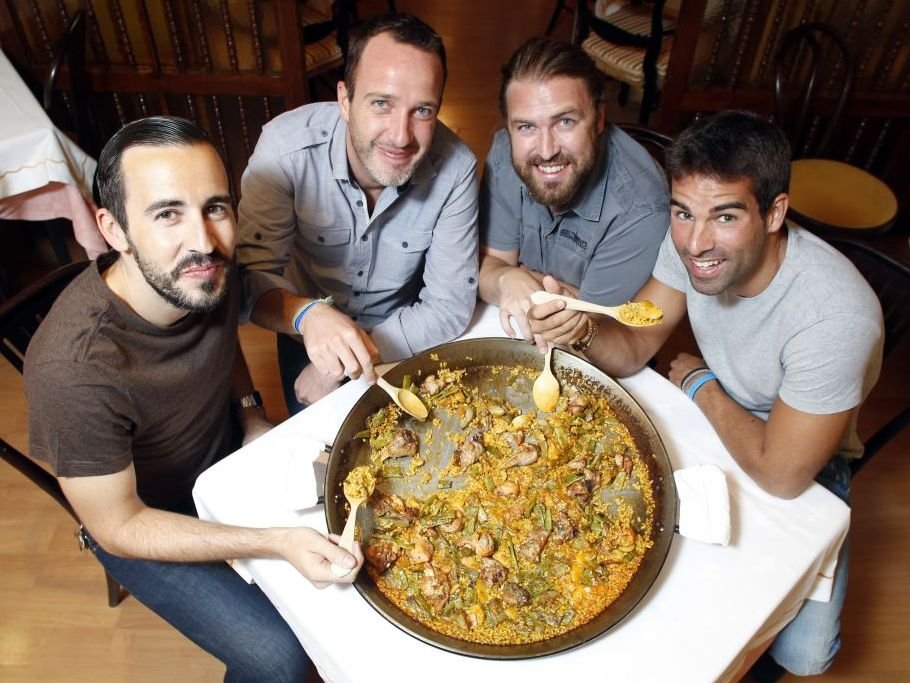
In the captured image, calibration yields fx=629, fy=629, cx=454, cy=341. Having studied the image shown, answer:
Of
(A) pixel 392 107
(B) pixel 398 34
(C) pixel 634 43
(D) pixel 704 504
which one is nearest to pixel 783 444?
(D) pixel 704 504

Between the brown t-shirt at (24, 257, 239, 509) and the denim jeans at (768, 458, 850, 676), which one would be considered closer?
the brown t-shirt at (24, 257, 239, 509)

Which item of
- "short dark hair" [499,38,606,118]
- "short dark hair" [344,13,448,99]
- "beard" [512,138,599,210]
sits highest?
"short dark hair" [344,13,448,99]

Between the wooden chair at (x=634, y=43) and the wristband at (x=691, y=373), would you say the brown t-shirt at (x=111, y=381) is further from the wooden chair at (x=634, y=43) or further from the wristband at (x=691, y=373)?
the wooden chair at (x=634, y=43)

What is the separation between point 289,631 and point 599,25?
12.2 ft

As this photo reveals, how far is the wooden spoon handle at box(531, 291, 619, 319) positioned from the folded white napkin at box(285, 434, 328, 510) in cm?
61

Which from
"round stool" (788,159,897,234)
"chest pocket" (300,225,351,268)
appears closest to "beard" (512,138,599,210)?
"chest pocket" (300,225,351,268)

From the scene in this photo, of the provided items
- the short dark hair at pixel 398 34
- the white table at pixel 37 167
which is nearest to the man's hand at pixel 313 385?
the short dark hair at pixel 398 34

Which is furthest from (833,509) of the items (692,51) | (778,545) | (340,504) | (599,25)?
(599,25)

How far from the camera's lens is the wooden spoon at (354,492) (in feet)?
3.80

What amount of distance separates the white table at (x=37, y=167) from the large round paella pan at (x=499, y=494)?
1837 millimetres

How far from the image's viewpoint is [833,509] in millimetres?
1320

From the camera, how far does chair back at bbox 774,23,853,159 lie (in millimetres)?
2799

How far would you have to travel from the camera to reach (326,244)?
198 cm

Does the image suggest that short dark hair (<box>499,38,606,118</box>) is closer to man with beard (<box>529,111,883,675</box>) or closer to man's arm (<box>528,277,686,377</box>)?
man with beard (<box>529,111,883,675</box>)
